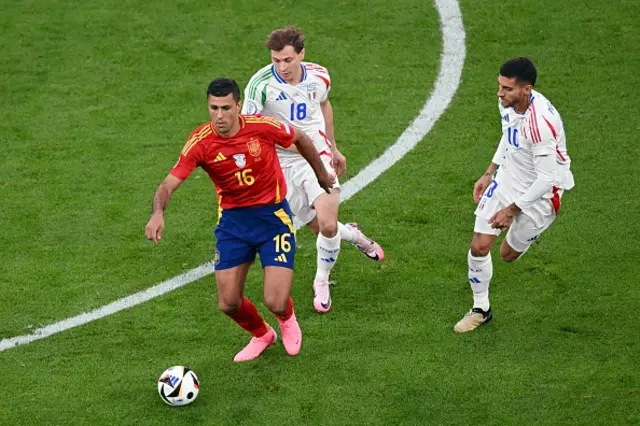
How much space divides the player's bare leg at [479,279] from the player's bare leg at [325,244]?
3.75 feet

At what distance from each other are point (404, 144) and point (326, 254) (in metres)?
3.12

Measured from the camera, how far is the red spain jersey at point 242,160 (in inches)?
325

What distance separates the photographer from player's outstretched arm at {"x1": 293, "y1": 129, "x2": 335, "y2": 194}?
861 cm

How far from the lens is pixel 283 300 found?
340 inches

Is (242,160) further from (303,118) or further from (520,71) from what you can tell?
(520,71)

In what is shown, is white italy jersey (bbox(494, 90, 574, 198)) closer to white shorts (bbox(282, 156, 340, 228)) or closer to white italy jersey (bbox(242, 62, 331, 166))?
white shorts (bbox(282, 156, 340, 228))

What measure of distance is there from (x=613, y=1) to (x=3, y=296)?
29.3ft

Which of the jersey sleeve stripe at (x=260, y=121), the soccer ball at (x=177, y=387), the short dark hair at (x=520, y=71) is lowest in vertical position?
the soccer ball at (x=177, y=387)

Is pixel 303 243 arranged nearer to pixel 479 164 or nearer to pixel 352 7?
pixel 479 164

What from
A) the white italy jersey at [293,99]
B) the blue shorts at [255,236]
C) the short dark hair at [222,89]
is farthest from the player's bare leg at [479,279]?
the short dark hair at [222,89]

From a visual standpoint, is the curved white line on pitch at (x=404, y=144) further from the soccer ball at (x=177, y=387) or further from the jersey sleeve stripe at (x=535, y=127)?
the jersey sleeve stripe at (x=535, y=127)

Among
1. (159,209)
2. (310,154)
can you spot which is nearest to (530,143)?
(310,154)

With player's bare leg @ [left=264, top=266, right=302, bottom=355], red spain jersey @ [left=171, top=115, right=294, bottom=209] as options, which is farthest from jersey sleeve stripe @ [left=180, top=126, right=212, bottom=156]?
player's bare leg @ [left=264, top=266, right=302, bottom=355]

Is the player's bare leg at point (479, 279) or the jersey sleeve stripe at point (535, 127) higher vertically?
the jersey sleeve stripe at point (535, 127)
